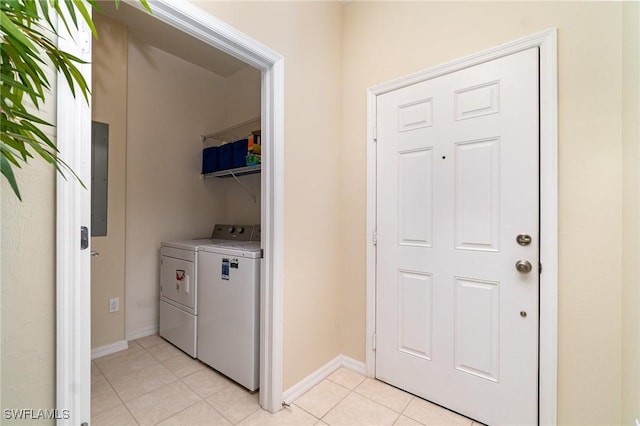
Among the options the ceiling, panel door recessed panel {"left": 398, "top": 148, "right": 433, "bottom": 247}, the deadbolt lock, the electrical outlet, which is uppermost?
the ceiling

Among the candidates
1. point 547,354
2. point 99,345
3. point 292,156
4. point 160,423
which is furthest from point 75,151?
point 547,354

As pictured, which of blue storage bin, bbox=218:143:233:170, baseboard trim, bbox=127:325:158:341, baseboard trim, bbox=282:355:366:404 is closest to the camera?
baseboard trim, bbox=282:355:366:404

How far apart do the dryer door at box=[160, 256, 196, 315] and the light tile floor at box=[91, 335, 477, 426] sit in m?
0.47

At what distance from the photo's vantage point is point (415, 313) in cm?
183

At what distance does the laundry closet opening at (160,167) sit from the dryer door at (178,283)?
0.02 meters

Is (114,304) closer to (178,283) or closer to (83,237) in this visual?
(178,283)

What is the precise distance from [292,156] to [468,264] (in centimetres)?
124

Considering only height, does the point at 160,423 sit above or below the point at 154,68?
below

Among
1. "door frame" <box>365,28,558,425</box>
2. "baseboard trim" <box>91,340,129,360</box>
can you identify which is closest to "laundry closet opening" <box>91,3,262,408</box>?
"baseboard trim" <box>91,340,129,360</box>

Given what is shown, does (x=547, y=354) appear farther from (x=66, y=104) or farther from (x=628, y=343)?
(x=66, y=104)

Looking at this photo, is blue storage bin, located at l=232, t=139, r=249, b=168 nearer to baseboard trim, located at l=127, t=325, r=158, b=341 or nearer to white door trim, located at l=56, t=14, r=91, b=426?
white door trim, located at l=56, t=14, r=91, b=426

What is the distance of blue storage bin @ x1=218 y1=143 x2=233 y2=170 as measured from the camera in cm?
279

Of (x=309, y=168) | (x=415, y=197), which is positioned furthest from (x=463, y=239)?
(x=309, y=168)

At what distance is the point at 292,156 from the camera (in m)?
1.81
